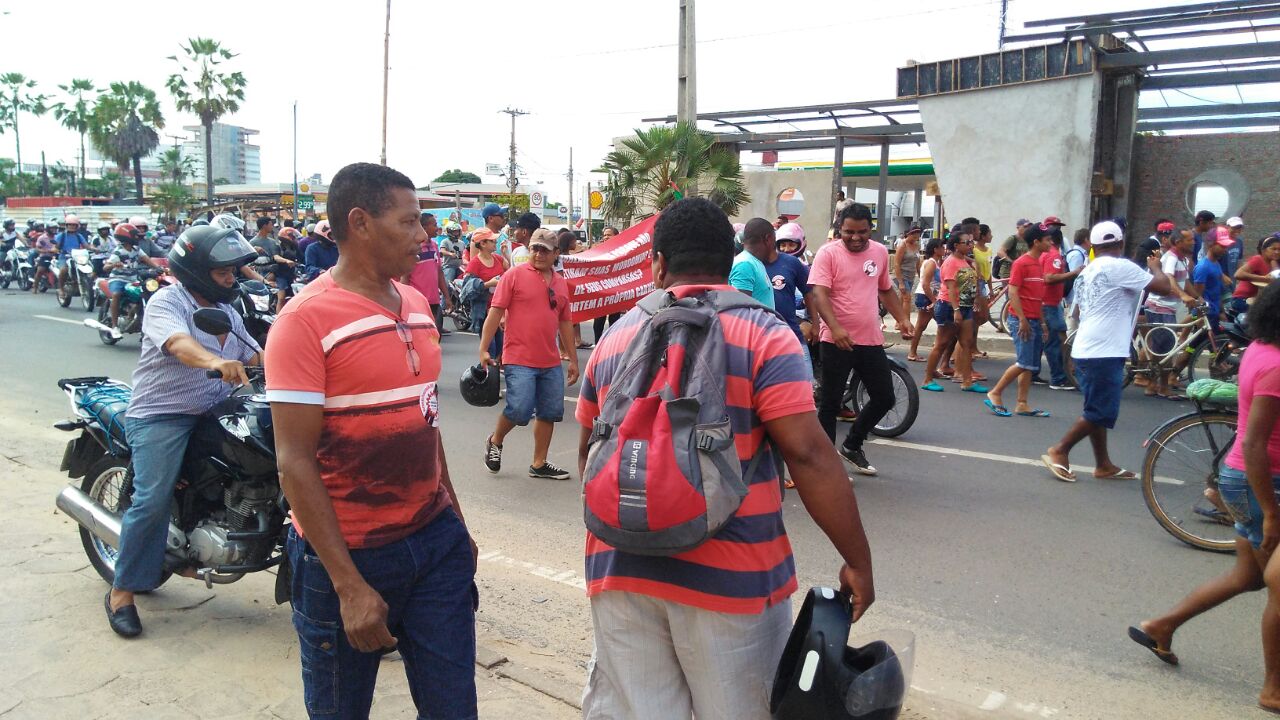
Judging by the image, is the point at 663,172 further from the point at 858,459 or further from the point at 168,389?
the point at 168,389

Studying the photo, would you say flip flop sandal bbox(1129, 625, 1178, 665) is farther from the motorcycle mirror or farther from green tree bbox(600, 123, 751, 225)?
green tree bbox(600, 123, 751, 225)

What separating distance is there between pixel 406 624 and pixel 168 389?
199 centimetres

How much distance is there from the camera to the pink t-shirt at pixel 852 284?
658cm

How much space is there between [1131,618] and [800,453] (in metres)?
3.15

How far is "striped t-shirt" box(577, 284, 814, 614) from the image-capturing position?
2164 millimetres

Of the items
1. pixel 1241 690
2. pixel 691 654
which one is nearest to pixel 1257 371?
pixel 1241 690

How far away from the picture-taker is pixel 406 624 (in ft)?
8.35

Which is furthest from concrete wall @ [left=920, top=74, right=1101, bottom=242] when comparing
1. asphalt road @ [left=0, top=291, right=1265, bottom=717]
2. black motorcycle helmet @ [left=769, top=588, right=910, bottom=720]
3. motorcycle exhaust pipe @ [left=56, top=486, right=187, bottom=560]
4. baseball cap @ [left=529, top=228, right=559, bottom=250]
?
black motorcycle helmet @ [left=769, top=588, right=910, bottom=720]

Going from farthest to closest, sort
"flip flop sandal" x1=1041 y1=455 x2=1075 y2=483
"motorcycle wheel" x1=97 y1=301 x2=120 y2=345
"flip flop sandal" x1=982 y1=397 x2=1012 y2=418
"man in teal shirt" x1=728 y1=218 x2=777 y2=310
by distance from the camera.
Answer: "motorcycle wheel" x1=97 y1=301 x2=120 y2=345 < "flip flop sandal" x1=982 y1=397 x2=1012 y2=418 < "flip flop sandal" x1=1041 y1=455 x2=1075 y2=483 < "man in teal shirt" x1=728 y1=218 x2=777 y2=310

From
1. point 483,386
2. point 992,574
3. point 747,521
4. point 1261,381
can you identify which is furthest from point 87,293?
point 1261,381

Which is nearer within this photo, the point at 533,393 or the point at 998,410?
the point at 533,393

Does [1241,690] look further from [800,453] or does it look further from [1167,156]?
[1167,156]

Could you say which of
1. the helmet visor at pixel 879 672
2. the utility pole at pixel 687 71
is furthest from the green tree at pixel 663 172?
the helmet visor at pixel 879 672

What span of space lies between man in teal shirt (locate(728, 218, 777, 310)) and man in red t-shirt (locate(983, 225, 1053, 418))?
3536mm
